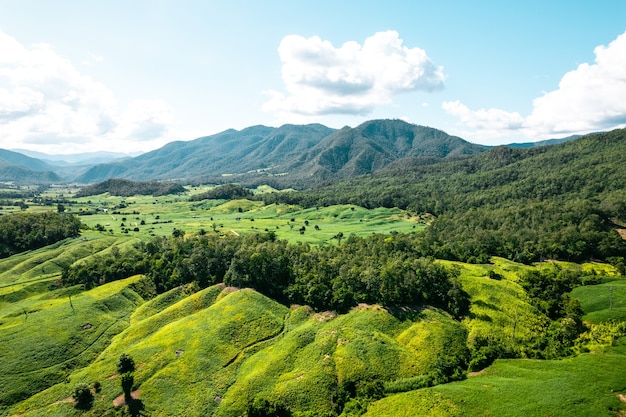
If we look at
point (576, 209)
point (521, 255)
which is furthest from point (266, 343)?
point (576, 209)

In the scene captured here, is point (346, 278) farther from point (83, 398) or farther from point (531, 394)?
point (83, 398)

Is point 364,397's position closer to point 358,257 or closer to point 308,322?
point 308,322

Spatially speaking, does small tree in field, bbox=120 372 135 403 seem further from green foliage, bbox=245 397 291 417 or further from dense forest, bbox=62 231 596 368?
dense forest, bbox=62 231 596 368

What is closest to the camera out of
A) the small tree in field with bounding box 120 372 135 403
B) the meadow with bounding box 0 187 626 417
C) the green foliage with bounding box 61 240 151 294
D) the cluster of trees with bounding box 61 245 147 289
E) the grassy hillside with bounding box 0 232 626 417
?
the meadow with bounding box 0 187 626 417

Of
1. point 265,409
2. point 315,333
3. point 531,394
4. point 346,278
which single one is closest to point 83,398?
point 265,409

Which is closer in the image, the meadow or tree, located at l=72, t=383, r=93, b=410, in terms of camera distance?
the meadow

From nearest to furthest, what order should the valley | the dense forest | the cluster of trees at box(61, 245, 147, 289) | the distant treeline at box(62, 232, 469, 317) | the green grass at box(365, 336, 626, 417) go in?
the green grass at box(365, 336, 626, 417) → the valley → the dense forest → the distant treeline at box(62, 232, 469, 317) → the cluster of trees at box(61, 245, 147, 289)

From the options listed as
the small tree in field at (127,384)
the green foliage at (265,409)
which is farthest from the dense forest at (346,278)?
the small tree in field at (127,384)

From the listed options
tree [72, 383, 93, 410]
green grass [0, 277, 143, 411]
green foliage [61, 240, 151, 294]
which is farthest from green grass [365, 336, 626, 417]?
green foliage [61, 240, 151, 294]
